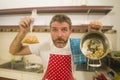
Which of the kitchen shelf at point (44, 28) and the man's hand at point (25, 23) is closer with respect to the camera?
the man's hand at point (25, 23)

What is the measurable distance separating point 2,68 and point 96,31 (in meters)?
1.27

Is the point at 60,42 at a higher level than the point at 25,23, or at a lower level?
lower

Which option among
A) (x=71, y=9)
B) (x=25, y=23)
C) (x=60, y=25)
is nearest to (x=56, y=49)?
(x=60, y=25)

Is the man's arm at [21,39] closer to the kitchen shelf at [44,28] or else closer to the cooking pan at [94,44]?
the cooking pan at [94,44]

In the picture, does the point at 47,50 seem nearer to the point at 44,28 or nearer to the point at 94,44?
the point at 94,44

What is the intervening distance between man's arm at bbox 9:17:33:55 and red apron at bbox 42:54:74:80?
22 cm

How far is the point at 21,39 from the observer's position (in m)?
1.12

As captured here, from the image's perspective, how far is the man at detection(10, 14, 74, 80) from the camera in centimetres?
113

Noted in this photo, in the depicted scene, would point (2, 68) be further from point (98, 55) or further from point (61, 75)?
point (98, 55)

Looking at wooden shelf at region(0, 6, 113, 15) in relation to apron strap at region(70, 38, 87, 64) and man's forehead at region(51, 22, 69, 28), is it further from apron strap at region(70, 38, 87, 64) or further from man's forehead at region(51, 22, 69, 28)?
man's forehead at region(51, 22, 69, 28)

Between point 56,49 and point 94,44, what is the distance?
279mm

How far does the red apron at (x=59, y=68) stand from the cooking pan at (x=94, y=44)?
0.15 m

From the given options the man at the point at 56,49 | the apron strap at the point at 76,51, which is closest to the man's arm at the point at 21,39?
the man at the point at 56,49

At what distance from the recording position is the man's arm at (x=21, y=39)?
1063mm
